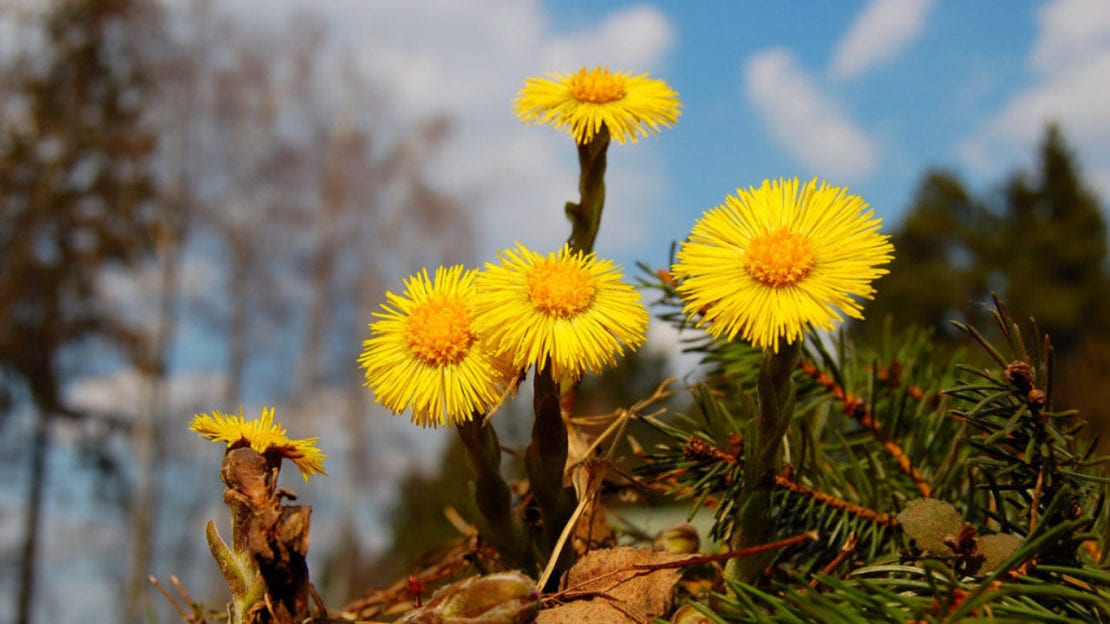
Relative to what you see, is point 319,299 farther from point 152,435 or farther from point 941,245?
point 941,245

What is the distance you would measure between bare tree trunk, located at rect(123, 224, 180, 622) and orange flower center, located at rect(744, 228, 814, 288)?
21.8 ft

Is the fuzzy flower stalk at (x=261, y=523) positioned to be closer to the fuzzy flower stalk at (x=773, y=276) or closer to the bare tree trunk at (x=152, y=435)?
the fuzzy flower stalk at (x=773, y=276)

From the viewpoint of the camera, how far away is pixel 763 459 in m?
0.26

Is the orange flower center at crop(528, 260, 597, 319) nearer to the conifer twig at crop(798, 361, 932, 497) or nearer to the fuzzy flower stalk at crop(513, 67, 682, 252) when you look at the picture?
the fuzzy flower stalk at crop(513, 67, 682, 252)

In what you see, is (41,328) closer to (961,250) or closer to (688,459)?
(688,459)

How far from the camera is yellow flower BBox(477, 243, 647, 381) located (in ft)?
0.85

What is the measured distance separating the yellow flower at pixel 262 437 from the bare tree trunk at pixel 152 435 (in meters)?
6.52

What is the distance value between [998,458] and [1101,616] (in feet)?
0.20

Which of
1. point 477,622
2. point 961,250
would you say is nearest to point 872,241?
point 477,622

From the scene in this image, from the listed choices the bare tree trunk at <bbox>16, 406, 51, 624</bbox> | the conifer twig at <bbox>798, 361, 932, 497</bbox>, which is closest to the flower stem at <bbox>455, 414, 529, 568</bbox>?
the conifer twig at <bbox>798, 361, 932, 497</bbox>

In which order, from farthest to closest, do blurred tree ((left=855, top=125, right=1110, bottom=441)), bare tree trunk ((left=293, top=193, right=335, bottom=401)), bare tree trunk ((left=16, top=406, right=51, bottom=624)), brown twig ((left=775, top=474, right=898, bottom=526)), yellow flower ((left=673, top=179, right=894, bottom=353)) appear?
blurred tree ((left=855, top=125, right=1110, bottom=441))
bare tree trunk ((left=293, top=193, right=335, bottom=401))
bare tree trunk ((left=16, top=406, right=51, bottom=624))
brown twig ((left=775, top=474, right=898, bottom=526))
yellow flower ((left=673, top=179, right=894, bottom=353))

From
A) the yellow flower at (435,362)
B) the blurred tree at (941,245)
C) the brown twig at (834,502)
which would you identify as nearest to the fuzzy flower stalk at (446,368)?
the yellow flower at (435,362)

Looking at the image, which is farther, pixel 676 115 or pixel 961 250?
pixel 961 250

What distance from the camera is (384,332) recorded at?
29 centimetres
